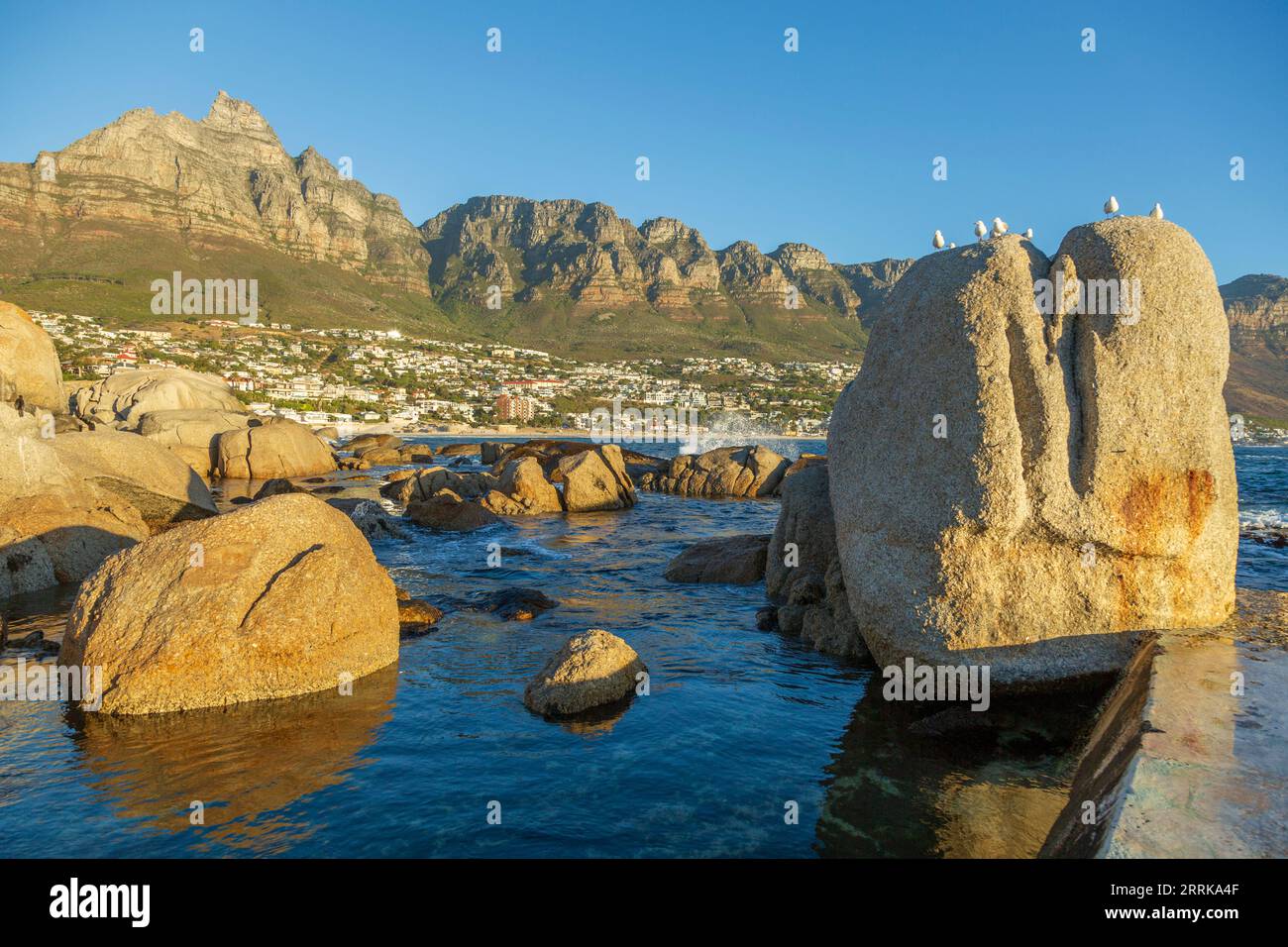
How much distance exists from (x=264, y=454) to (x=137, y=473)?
63.1 feet

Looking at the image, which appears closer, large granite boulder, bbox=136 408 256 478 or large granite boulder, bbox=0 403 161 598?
large granite boulder, bbox=0 403 161 598

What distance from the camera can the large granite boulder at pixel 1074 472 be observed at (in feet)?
30.2

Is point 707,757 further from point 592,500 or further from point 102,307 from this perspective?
point 102,307

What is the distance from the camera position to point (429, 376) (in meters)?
134

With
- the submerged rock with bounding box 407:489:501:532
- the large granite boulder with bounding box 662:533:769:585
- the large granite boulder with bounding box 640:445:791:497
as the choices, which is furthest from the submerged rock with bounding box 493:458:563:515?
the large granite boulder with bounding box 662:533:769:585

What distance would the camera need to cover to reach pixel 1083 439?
9.46 meters

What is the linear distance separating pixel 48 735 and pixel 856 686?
1049cm

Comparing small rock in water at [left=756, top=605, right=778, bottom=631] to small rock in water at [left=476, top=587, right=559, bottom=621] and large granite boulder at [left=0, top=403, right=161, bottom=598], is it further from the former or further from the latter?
large granite boulder at [left=0, top=403, right=161, bottom=598]

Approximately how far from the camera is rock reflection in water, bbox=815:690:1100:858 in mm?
7156

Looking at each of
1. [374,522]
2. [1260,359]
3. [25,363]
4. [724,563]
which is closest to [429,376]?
[25,363]

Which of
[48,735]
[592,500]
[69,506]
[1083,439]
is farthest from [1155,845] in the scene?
[592,500]

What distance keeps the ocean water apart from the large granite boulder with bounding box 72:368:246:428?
119 ft

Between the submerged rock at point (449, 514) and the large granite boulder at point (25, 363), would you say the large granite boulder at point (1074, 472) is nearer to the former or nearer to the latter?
the submerged rock at point (449, 514)

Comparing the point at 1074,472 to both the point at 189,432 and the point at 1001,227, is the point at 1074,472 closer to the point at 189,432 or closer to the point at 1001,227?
the point at 1001,227
